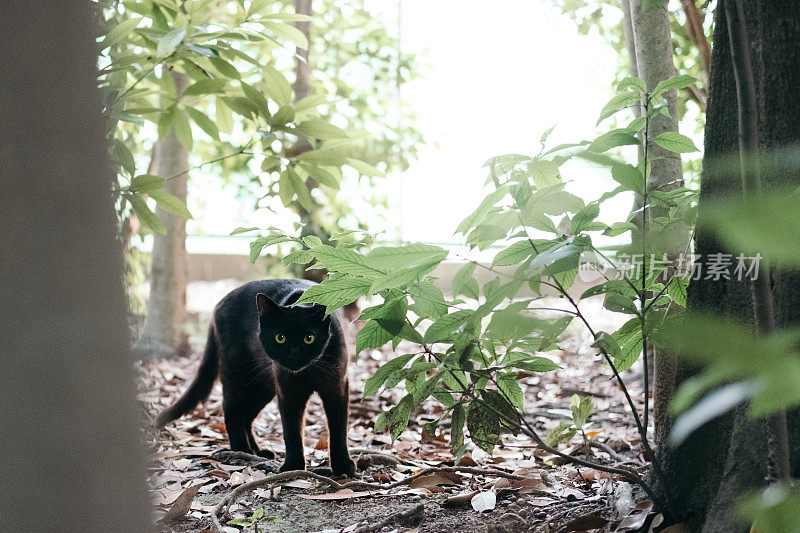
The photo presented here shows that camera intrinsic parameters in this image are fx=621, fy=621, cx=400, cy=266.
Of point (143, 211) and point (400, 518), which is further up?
point (143, 211)

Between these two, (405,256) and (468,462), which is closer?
(405,256)

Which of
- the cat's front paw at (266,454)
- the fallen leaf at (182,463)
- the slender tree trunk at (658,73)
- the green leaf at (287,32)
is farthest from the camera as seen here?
the cat's front paw at (266,454)

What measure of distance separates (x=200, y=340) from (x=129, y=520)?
4.12 metres

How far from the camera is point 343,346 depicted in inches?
82.6

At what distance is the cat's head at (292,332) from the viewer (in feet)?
6.47

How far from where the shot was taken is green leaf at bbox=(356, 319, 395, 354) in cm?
131

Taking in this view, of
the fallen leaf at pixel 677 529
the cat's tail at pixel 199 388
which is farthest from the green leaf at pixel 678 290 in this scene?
the cat's tail at pixel 199 388

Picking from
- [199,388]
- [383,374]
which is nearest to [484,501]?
[383,374]

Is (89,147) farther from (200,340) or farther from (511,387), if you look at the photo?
(200,340)

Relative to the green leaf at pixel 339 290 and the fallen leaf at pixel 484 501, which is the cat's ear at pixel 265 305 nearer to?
the green leaf at pixel 339 290

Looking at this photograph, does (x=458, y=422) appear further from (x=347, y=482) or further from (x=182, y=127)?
(x=182, y=127)

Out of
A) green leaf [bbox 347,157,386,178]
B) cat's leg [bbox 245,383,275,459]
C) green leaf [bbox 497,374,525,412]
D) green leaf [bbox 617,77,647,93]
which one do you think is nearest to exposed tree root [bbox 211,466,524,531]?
green leaf [bbox 497,374,525,412]

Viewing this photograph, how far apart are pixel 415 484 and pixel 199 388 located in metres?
1.13

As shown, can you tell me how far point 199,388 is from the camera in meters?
2.44
